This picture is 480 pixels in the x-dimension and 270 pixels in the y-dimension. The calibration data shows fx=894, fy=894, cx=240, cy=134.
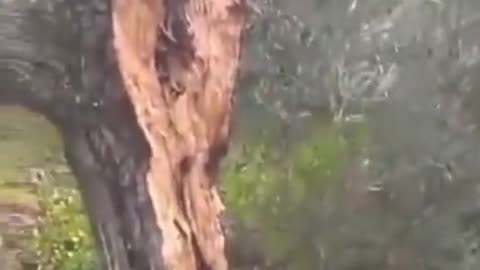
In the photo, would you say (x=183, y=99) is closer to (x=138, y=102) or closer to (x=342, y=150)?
(x=138, y=102)

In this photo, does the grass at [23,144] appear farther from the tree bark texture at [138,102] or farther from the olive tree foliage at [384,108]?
the olive tree foliage at [384,108]

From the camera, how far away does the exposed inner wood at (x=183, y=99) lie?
1.23 m

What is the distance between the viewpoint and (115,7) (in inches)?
48.0

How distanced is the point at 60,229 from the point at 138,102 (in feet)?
0.69

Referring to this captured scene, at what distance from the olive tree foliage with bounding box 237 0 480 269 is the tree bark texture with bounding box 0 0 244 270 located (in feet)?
0.19

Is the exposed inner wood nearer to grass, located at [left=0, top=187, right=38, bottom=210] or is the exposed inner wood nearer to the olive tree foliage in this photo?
the olive tree foliage

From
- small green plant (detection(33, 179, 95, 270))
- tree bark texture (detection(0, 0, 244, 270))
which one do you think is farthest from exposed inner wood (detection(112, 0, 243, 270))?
small green plant (detection(33, 179, 95, 270))

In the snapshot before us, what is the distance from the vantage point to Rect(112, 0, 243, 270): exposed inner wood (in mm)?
1233

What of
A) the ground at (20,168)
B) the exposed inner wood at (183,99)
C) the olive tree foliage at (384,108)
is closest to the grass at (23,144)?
the ground at (20,168)

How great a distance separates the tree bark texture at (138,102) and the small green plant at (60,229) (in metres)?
0.02

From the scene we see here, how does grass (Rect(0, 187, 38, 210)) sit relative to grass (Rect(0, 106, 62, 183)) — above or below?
below

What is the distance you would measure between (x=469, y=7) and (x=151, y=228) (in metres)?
0.56

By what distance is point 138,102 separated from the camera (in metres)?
1.24

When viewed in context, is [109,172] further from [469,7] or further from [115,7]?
[469,7]
